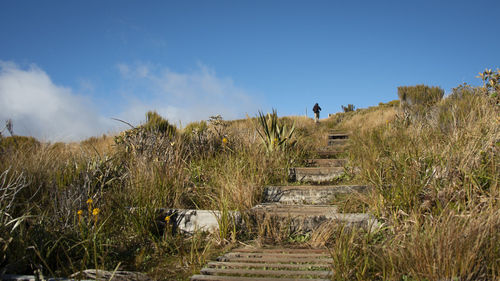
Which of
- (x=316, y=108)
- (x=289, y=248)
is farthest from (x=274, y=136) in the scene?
(x=316, y=108)

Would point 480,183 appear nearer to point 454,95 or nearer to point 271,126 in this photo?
point 271,126

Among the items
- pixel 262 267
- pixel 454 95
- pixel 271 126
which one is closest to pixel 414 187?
pixel 262 267

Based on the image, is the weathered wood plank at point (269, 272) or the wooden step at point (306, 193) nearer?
the weathered wood plank at point (269, 272)

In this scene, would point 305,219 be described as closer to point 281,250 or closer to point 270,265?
point 281,250

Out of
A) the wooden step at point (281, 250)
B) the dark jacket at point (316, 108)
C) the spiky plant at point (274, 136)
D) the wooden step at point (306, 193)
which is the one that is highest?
the dark jacket at point (316, 108)

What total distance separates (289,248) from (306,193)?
5.16 feet

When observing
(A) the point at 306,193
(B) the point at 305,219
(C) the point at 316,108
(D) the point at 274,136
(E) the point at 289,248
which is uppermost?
(C) the point at 316,108

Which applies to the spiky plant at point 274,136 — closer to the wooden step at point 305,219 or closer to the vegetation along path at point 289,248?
the vegetation along path at point 289,248

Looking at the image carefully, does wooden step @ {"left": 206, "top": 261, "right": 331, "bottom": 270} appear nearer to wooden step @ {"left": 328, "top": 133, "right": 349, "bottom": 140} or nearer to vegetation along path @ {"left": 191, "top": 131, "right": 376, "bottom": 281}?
vegetation along path @ {"left": 191, "top": 131, "right": 376, "bottom": 281}

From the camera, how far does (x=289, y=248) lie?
322 cm

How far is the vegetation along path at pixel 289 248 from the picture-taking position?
8.21ft

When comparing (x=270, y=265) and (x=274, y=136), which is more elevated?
(x=274, y=136)

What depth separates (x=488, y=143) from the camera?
11.7 ft

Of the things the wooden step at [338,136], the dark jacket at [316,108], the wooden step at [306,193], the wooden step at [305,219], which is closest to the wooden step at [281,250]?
the wooden step at [305,219]
